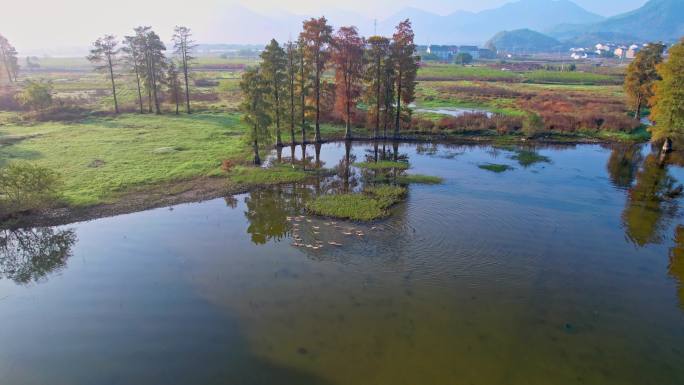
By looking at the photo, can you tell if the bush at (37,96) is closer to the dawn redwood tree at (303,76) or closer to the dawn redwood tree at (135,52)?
the dawn redwood tree at (135,52)

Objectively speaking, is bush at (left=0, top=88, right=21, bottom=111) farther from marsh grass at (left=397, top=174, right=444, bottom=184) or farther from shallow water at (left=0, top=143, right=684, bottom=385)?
marsh grass at (left=397, top=174, right=444, bottom=184)

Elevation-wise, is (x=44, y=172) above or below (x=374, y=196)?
above

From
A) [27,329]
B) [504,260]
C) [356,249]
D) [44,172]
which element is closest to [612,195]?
[504,260]

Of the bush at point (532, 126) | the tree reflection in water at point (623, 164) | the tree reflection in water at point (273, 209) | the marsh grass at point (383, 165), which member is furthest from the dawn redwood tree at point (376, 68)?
the tree reflection in water at point (623, 164)

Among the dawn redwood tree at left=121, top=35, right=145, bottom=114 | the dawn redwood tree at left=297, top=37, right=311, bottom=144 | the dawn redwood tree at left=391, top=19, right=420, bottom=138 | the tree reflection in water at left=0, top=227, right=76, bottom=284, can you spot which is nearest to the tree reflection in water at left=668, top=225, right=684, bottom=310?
the dawn redwood tree at left=391, top=19, right=420, bottom=138

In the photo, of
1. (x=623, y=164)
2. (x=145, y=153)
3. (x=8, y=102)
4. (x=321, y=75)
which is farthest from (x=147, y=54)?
(x=623, y=164)

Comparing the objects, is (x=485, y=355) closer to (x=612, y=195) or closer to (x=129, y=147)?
(x=612, y=195)
